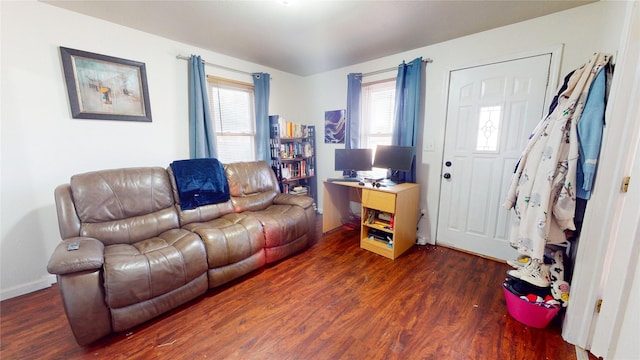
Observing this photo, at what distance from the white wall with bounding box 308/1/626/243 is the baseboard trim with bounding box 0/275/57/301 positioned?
340 centimetres

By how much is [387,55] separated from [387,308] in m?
2.82

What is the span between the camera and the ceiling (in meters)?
1.89

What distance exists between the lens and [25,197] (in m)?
1.97

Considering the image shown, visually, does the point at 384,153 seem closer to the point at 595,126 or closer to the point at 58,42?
the point at 595,126

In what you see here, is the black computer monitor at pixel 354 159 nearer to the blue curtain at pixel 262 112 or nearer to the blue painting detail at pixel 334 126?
the blue painting detail at pixel 334 126

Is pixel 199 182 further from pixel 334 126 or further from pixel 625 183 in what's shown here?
pixel 625 183

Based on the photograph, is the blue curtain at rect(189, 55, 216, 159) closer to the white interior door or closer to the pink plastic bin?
the white interior door

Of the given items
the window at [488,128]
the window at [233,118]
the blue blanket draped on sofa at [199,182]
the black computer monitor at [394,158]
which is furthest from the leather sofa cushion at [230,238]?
the window at [488,128]

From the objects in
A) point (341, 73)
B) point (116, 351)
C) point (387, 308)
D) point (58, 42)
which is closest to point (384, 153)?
point (341, 73)

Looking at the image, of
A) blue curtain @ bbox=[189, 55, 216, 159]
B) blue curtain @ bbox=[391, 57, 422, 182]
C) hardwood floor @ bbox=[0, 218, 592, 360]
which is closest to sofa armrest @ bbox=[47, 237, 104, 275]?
hardwood floor @ bbox=[0, 218, 592, 360]

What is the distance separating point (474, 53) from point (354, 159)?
1663mm

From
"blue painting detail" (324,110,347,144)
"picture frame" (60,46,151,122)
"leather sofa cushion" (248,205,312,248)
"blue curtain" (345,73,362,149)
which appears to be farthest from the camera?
"blue painting detail" (324,110,347,144)

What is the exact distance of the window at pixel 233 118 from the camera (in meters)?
3.09

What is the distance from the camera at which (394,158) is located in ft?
9.24
